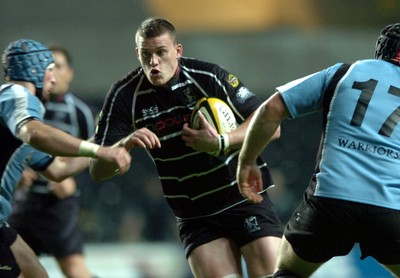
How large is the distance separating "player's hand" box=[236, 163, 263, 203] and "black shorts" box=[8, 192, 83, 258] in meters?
2.96

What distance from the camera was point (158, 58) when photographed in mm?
5574

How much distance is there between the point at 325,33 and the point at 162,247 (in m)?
6.85

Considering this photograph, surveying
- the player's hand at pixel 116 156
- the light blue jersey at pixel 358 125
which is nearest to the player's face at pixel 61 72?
the player's hand at pixel 116 156

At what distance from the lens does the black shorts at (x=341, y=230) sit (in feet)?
15.5

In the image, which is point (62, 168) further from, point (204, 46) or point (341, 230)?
point (204, 46)

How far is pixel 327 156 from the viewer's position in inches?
190

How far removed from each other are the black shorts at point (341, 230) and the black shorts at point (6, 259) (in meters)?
1.72

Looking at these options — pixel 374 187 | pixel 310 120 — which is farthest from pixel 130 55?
pixel 374 187

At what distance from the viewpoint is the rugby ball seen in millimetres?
5461

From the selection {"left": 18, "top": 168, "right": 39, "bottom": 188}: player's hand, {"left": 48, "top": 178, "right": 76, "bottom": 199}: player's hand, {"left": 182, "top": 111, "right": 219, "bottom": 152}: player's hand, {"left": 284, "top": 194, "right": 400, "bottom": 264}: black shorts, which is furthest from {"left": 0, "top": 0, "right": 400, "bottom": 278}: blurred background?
{"left": 284, "top": 194, "right": 400, "bottom": 264}: black shorts

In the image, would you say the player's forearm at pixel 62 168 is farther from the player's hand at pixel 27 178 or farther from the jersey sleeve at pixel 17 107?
the player's hand at pixel 27 178

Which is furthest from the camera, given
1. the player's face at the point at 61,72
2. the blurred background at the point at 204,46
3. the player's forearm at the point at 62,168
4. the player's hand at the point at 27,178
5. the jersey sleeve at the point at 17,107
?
the blurred background at the point at 204,46

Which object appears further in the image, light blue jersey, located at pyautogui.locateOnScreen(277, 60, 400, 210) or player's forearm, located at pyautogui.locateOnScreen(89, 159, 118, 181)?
player's forearm, located at pyautogui.locateOnScreen(89, 159, 118, 181)

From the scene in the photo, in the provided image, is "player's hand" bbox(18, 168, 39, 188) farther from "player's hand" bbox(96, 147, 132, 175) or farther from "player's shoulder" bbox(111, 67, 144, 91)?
"player's hand" bbox(96, 147, 132, 175)
